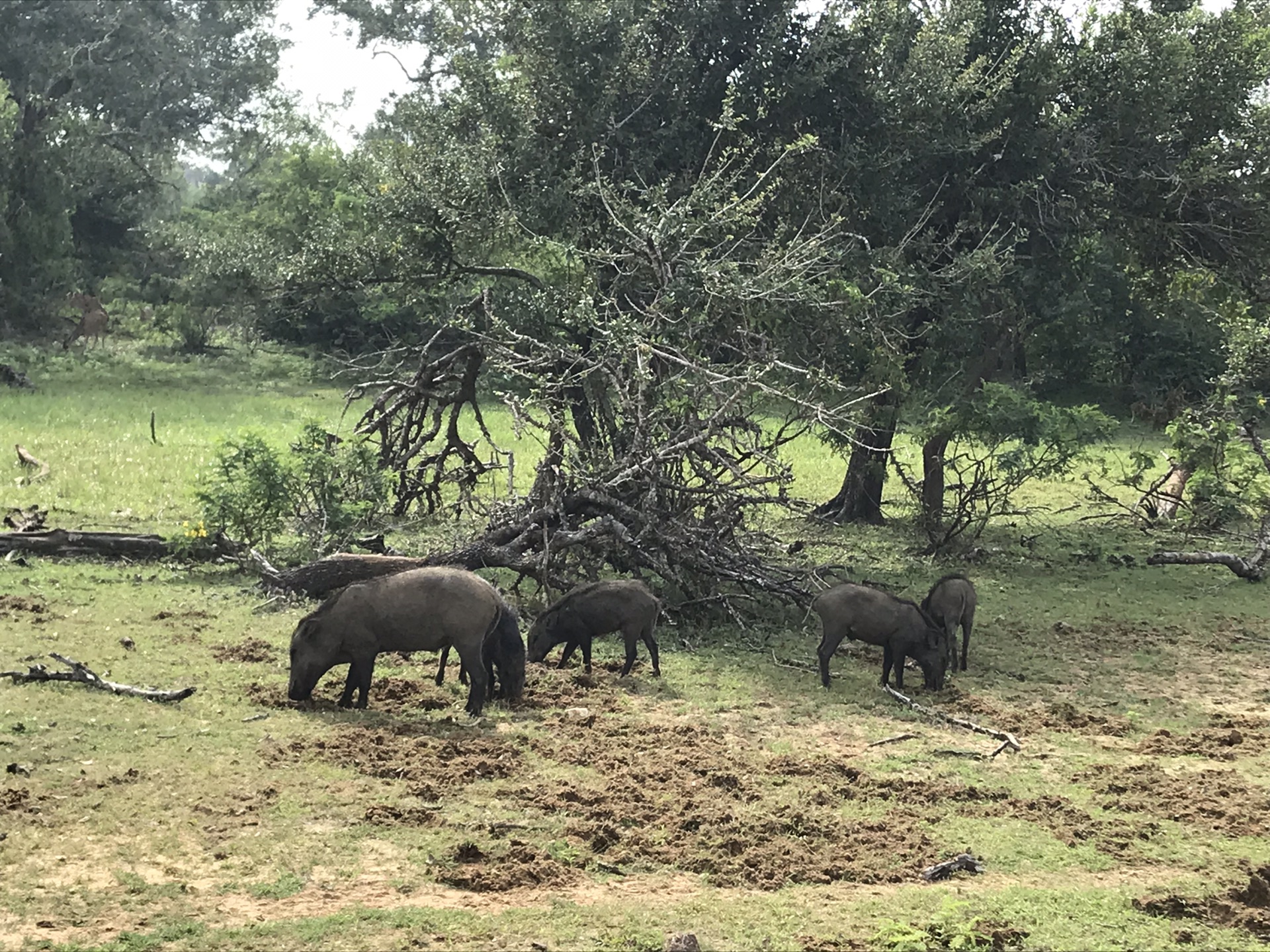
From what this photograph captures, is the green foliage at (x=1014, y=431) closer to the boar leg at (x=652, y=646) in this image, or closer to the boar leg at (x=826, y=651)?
the boar leg at (x=826, y=651)

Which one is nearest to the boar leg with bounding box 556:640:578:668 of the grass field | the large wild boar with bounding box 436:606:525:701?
the grass field

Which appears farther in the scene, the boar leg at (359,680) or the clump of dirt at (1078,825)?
the boar leg at (359,680)

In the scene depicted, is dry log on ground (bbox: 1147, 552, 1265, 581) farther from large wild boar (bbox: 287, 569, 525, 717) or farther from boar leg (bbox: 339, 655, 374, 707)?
boar leg (bbox: 339, 655, 374, 707)

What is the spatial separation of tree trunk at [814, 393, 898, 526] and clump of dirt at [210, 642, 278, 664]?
8761 mm

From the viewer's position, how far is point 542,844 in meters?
6.50

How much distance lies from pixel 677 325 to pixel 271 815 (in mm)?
6661

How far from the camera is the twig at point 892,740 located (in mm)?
8555

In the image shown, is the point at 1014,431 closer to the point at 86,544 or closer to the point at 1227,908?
the point at 1227,908

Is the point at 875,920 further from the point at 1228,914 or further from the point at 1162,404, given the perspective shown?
the point at 1162,404

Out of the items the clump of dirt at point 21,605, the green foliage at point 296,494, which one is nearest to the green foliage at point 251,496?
the green foliage at point 296,494

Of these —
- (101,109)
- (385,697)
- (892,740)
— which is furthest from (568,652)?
(101,109)

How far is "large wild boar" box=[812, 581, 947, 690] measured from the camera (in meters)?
9.91

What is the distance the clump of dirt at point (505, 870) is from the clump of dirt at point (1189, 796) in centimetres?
332

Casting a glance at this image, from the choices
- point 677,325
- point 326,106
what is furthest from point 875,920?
point 326,106
